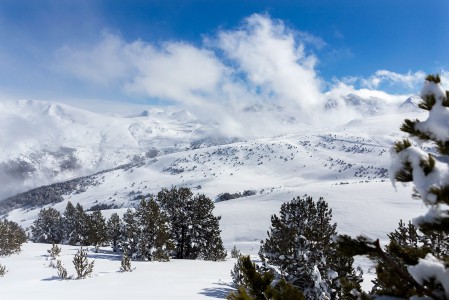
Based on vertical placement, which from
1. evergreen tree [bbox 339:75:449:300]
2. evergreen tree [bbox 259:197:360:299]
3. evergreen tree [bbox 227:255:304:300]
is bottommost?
evergreen tree [bbox 259:197:360:299]

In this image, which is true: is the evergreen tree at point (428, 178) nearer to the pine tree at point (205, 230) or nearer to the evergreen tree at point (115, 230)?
the pine tree at point (205, 230)

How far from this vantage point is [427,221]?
274cm

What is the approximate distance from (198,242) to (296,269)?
30695 millimetres

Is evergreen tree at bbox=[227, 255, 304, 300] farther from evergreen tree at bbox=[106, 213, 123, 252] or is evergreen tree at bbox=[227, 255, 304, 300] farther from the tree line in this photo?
evergreen tree at bbox=[106, 213, 123, 252]

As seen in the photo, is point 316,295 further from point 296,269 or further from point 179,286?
point 179,286

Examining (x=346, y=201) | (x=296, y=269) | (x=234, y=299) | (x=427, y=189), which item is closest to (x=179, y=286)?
(x=296, y=269)

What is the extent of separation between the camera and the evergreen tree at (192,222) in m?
44.8

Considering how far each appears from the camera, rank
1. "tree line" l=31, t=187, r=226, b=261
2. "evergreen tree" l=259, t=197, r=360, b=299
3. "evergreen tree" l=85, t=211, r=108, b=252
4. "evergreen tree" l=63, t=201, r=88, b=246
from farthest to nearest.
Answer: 1. "evergreen tree" l=63, t=201, r=88, b=246
2. "evergreen tree" l=85, t=211, r=108, b=252
3. "tree line" l=31, t=187, r=226, b=261
4. "evergreen tree" l=259, t=197, r=360, b=299

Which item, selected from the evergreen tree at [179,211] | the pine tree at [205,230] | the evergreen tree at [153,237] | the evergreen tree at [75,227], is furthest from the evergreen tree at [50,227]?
the evergreen tree at [153,237]

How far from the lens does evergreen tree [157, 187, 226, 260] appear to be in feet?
147

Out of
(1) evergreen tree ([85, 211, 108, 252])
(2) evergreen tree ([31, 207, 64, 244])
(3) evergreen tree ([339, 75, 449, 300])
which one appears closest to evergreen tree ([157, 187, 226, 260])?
(1) evergreen tree ([85, 211, 108, 252])

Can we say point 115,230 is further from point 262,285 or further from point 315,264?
point 262,285

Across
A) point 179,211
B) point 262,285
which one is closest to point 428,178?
point 262,285

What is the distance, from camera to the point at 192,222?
147 ft
